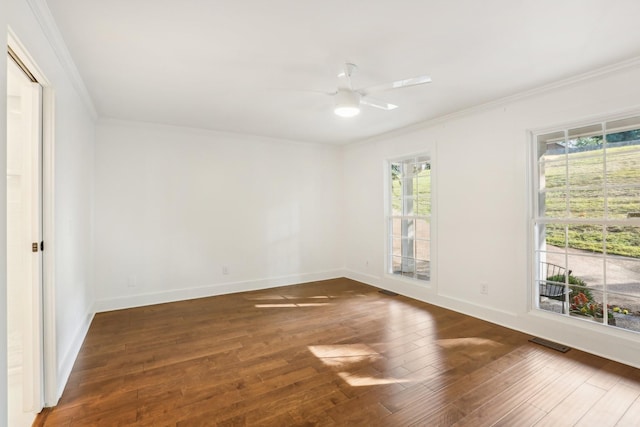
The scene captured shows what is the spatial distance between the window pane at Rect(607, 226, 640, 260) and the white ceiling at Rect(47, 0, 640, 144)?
140 cm

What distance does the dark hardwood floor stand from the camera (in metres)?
1.98

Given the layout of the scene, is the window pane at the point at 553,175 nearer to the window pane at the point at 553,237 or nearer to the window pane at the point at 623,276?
the window pane at the point at 553,237

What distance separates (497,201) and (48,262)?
405 centimetres

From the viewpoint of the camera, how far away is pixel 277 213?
209 inches

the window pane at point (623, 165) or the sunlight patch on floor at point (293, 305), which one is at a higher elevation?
Result: the window pane at point (623, 165)

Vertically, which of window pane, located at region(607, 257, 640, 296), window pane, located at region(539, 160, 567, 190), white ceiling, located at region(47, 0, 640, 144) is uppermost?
white ceiling, located at region(47, 0, 640, 144)

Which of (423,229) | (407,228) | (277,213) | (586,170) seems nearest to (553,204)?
(586,170)

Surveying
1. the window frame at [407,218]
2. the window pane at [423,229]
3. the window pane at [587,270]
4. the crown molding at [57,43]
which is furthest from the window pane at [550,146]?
the crown molding at [57,43]

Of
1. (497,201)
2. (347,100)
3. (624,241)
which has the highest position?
(347,100)

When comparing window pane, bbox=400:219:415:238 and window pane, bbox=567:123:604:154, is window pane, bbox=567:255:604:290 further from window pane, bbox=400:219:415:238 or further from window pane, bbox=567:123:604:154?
window pane, bbox=400:219:415:238

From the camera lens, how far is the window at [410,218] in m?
→ 4.56

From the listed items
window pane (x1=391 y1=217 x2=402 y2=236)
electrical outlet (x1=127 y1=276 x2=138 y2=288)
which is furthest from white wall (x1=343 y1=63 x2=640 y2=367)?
electrical outlet (x1=127 y1=276 x2=138 y2=288)

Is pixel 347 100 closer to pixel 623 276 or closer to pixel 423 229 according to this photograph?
pixel 423 229

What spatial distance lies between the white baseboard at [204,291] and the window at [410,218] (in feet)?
4.60
